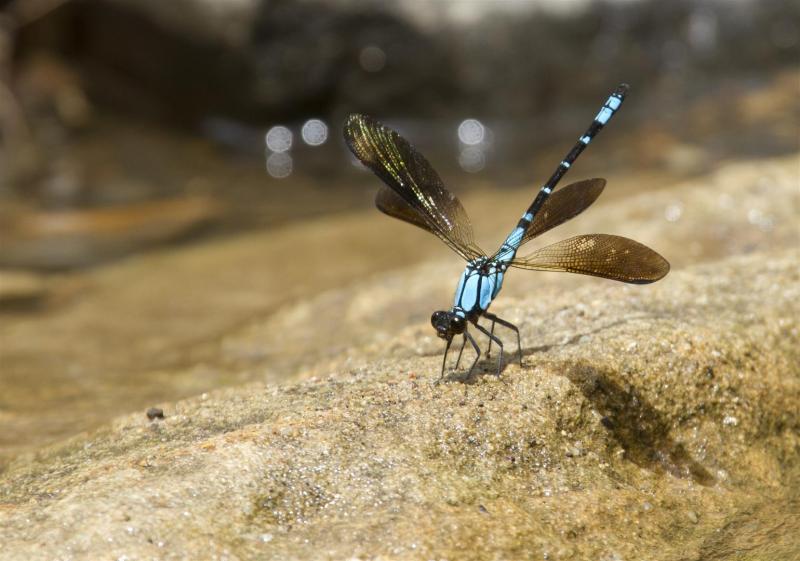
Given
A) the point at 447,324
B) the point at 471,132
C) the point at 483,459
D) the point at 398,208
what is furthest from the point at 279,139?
the point at 483,459

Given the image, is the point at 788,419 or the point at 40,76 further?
the point at 40,76

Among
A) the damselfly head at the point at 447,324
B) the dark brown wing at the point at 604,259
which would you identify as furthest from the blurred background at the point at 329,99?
the damselfly head at the point at 447,324

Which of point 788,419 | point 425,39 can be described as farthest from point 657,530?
point 425,39

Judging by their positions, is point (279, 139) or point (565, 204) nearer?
point (565, 204)

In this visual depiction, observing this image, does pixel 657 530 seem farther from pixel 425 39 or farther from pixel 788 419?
pixel 425 39

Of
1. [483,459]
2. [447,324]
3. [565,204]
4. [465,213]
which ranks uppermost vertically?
[465,213]

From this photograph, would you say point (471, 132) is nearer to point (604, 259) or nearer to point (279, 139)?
point (279, 139)
